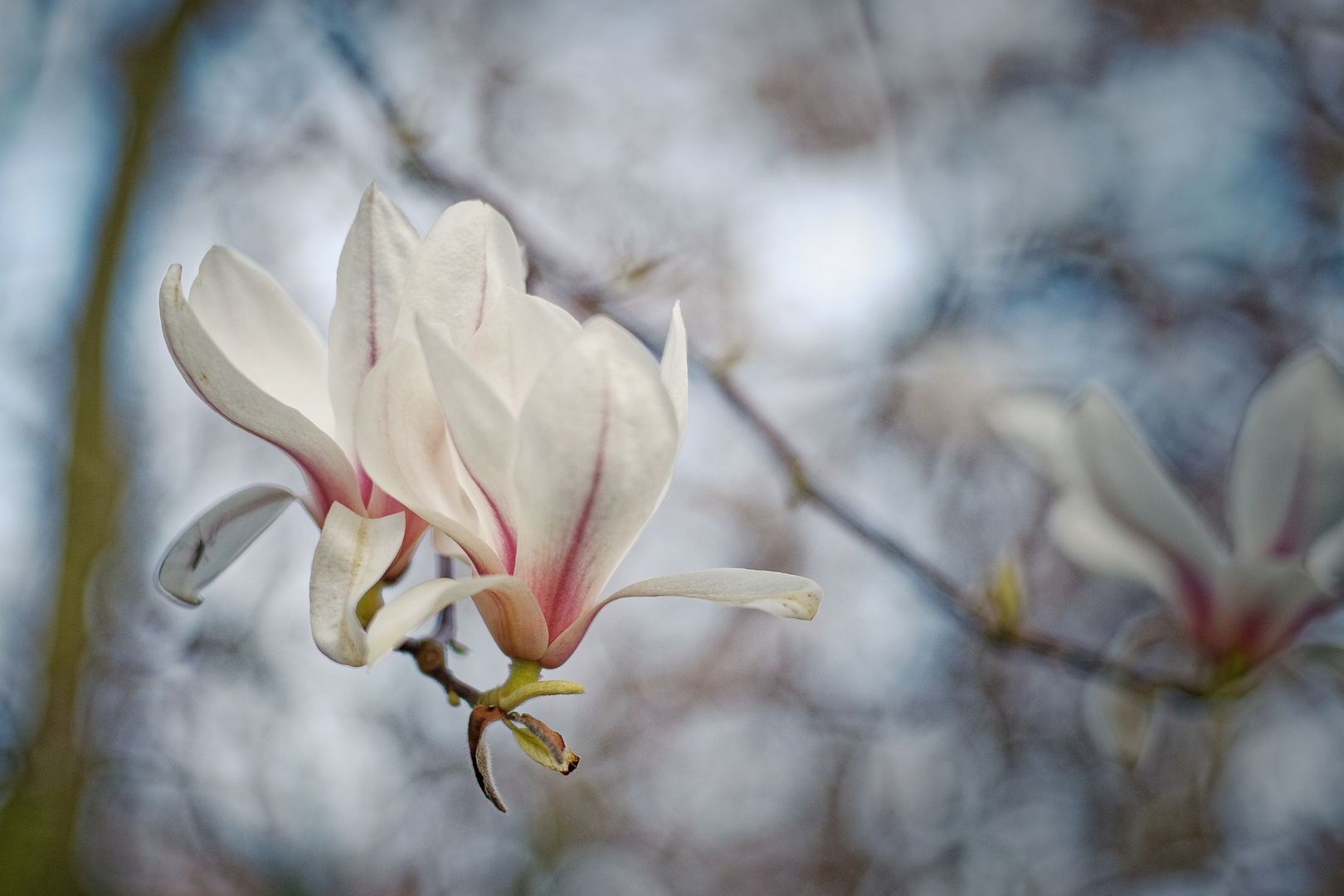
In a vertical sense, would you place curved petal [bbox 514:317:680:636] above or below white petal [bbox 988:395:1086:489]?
above

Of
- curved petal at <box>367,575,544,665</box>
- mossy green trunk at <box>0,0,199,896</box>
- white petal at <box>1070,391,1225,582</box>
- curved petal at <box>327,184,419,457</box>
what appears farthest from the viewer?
mossy green trunk at <box>0,0,199,896</box>

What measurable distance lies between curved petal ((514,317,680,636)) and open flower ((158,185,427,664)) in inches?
3.2

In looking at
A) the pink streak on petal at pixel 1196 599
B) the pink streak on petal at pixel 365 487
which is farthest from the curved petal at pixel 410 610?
the pink streak on petal at pixel 1196 599

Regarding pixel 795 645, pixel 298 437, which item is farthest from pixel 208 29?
pixel 795 645

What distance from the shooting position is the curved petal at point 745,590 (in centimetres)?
42

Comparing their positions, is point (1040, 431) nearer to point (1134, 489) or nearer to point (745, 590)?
point (1134, 489)

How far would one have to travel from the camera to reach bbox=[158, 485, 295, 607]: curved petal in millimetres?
474

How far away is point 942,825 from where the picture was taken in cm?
319

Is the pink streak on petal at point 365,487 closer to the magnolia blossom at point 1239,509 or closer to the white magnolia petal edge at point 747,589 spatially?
the white magnolia petal edge at point 747,589

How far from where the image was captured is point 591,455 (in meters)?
0.41

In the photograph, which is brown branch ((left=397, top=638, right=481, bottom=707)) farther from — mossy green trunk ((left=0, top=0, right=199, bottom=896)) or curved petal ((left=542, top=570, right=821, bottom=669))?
mossy green trunk ((left=0, top=0, right=199, bottom=896))

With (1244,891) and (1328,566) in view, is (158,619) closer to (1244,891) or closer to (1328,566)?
(1328,566)

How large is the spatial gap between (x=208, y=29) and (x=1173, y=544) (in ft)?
7.24

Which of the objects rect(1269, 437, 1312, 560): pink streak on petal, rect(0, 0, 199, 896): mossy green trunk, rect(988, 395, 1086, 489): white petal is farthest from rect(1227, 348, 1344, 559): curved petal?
rect(0, 0, 199, 896): mossy green trunk
